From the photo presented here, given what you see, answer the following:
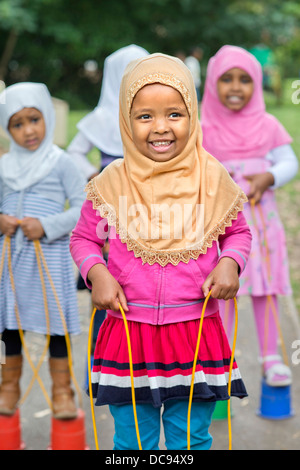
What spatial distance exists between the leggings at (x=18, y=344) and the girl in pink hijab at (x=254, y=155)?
937mm

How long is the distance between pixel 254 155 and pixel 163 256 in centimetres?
163

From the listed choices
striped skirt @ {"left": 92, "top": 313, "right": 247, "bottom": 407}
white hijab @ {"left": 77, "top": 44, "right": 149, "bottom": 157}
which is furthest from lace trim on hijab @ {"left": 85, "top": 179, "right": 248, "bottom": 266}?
white hijab @ {"left": 77, "top": 44, "right": 149, "bottom": 157}

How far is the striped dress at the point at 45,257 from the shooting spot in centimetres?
353

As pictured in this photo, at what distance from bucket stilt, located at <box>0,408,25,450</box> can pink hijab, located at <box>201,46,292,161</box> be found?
1.82m

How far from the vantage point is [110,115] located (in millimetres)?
4195

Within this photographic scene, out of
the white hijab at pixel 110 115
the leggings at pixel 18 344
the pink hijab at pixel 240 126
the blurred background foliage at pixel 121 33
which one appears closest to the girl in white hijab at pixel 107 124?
the white hijab at pixel 110 115

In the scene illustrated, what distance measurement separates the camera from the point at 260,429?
153 inches

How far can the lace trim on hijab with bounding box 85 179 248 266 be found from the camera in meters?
2.59

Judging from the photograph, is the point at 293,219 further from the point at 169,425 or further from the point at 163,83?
the point at 163,83

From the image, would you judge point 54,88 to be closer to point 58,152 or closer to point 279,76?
point 279,76

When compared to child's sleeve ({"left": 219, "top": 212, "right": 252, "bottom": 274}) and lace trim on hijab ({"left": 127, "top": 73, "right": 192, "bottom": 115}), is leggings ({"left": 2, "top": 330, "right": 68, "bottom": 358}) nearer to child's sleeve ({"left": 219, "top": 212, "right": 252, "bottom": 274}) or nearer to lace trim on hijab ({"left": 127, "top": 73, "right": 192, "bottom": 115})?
child's sleeve ({"left": 219, "top": 212, "right": 252, "bottom": 274})

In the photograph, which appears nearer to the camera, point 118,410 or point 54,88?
point 118,410

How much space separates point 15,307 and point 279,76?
22.4 meters
